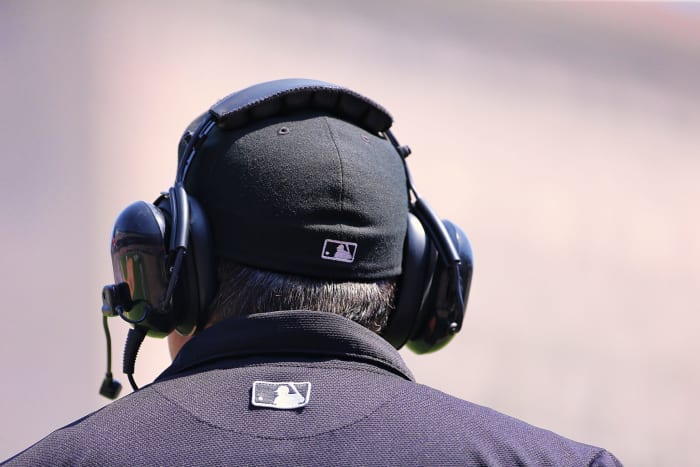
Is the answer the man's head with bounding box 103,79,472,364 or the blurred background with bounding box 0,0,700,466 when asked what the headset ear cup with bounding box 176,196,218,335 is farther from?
the blurred background with bounding box 0,0,700,466

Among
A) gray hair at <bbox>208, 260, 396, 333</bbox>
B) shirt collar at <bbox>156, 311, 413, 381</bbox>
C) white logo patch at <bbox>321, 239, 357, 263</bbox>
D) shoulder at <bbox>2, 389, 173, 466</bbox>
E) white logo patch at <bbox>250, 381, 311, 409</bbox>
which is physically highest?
white logo patch at <bbox>321, 239, 357, 263</bbox>

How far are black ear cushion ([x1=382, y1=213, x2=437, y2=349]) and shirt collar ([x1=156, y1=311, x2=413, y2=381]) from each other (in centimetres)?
14

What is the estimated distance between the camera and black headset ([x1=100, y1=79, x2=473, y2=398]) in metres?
0.80

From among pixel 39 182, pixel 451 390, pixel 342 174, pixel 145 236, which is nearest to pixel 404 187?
pixel 342 174

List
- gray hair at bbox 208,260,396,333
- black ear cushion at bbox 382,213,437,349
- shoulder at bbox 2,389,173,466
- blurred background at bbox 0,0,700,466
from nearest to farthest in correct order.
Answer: shoulder at bbox 2,389,173,466, gray hair at bbox 208,260,396,333, black ear cushion at bbox 382,213,437,349, blurred background at bbox 0,0,700,466

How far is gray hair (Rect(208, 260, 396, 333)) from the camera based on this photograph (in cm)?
76

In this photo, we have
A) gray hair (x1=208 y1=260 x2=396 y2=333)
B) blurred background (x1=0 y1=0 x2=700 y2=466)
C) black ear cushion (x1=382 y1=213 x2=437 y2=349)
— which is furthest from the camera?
blurred background (x1=0 y1=0 x2=700 y2=466)

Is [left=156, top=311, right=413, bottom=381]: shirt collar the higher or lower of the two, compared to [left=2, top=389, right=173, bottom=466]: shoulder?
higher

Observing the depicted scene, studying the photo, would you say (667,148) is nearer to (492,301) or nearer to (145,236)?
(492,301)

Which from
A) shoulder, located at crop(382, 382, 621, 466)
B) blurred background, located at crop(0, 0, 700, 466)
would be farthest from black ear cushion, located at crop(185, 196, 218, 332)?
blurred background, located at crop(0, 0, 700, 466)

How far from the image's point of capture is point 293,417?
0.65 metres

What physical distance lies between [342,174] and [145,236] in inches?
9.1

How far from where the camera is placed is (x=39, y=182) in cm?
182

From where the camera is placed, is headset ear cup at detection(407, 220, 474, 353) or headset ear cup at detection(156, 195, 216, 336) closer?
headset ear cup at detection(156, 195, 216, 336)
